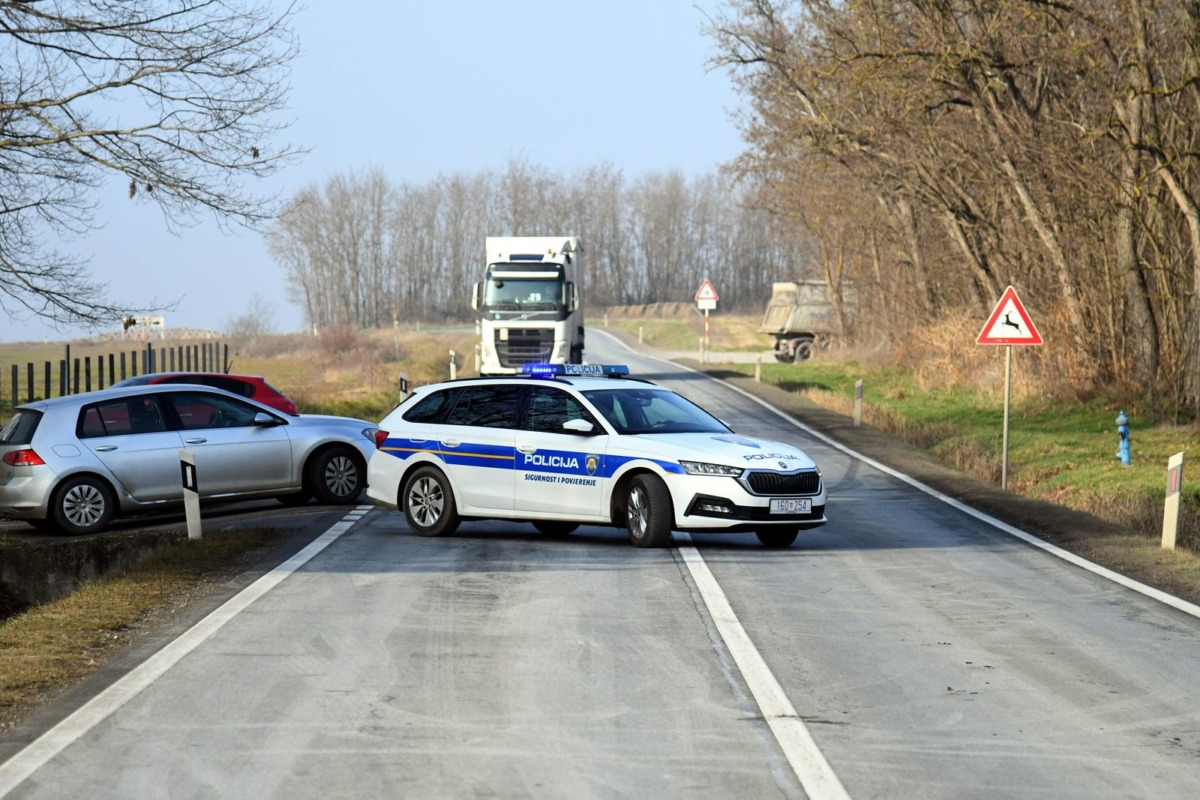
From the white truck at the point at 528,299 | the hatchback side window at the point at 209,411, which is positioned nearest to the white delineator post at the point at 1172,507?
the hatchback side window at the point at 209,411

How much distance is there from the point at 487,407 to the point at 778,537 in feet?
10.4

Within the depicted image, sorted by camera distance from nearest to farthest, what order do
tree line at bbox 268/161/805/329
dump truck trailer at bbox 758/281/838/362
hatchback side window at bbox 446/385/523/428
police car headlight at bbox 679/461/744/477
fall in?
police car headlight at bbox 679/461/744/477
hatchback side window at bbox 446/385/523/428
dump truck trailer at bbox 758/281/838/362
tree line at bbox 268/161/805/329

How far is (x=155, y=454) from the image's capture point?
56.4 ft

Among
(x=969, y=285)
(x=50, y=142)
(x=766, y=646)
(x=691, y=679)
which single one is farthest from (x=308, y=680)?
(x=969, y=285)

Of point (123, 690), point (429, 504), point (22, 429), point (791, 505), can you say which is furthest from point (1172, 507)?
point (22, 429)

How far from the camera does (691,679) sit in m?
8.17

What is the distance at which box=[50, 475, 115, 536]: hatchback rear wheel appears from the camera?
54.3ft

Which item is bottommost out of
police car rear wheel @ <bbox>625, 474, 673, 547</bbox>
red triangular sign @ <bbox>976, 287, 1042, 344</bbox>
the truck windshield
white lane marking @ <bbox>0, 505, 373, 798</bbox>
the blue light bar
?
white lane marking @ <bbox>0, 505, 373, 798</bbox>

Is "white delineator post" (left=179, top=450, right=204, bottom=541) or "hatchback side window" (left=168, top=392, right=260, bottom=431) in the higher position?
"hatchback side window" (left=168, top=392, right=260, bottom=431)

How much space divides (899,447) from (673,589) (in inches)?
615

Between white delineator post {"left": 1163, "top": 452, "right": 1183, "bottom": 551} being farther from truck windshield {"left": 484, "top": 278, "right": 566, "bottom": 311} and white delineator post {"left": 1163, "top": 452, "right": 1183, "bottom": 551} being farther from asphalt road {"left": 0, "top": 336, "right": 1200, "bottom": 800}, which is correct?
truck windshield {"left": 484, "top": 278, "right": 566, "bottom": 311}

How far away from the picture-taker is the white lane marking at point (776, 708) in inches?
241

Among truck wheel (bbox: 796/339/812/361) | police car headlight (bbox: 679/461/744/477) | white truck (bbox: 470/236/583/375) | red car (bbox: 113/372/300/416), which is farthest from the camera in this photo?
truck wheel (bbox: 796/339/812/361)

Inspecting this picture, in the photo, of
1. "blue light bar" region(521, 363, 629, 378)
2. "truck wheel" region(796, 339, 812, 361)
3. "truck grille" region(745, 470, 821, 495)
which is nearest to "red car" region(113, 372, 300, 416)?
"blue light bar" region(521, 363, 629, 378)
